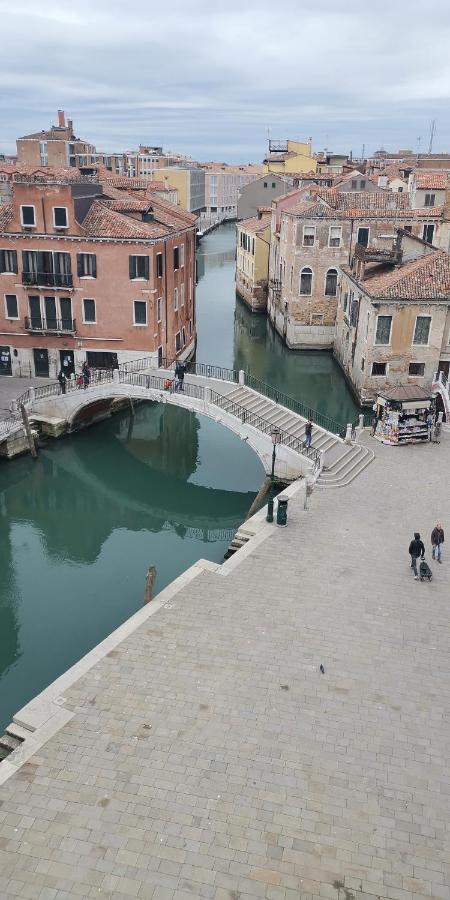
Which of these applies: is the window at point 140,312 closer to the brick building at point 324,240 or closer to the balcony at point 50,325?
the balcony at point 50,325

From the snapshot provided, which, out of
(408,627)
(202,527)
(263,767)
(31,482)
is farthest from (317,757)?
(31,482)

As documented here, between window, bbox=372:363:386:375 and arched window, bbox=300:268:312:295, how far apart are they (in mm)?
14179

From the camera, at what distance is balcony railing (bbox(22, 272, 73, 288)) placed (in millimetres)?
32062

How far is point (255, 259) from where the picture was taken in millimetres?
59500

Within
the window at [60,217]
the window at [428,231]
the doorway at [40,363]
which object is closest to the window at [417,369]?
the window at [428,231]

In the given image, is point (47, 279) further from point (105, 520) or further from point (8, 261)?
point (105, 520)

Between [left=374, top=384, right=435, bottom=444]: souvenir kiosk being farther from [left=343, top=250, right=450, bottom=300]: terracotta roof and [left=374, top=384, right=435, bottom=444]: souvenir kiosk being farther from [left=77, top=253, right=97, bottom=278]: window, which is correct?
[left=77, top=253, right=97, bottom=278]: window

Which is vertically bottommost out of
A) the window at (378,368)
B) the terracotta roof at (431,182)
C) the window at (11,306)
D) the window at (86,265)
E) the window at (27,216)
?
the window at (378,368)

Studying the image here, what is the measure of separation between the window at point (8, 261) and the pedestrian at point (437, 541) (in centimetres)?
2427

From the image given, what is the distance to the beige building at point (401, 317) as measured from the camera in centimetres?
3191

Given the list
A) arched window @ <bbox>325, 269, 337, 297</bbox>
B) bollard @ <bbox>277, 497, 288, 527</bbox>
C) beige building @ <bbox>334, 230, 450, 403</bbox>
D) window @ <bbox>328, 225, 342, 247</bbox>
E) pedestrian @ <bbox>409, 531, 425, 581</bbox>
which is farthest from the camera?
arched window @ <bbox>325, 269, 337, 297</bbox>

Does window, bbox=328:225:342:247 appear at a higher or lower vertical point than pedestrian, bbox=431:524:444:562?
higher

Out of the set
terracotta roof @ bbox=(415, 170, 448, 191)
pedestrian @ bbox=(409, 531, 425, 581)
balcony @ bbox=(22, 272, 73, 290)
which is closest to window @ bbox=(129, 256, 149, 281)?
balcony @ bbox=(22, 272, 73, 290)

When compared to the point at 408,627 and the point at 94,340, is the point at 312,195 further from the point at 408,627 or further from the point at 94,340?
the point at 408,627
